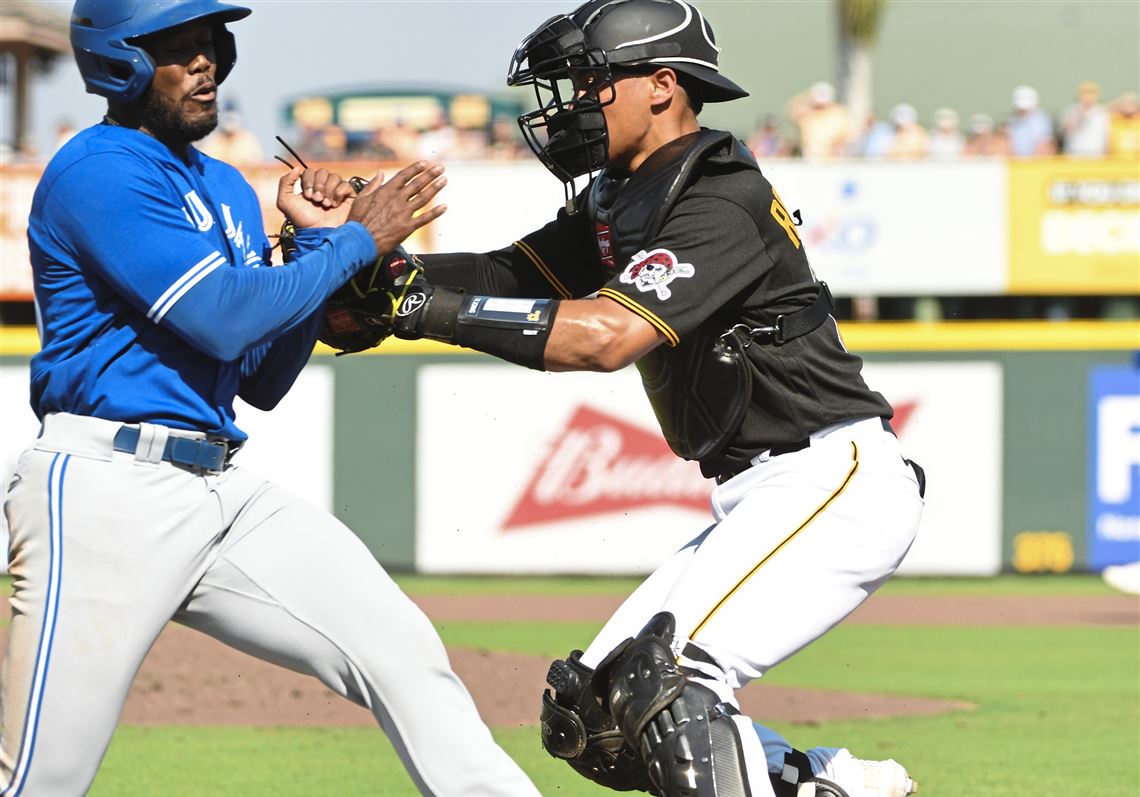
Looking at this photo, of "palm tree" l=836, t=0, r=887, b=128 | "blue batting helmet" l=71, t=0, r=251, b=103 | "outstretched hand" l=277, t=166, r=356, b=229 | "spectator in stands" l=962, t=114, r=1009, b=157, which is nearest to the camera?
"blue batting helmet" l=71, t=0, r=251, b=103

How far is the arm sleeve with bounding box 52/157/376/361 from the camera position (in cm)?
361

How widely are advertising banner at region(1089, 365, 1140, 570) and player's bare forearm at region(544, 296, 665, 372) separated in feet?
35.3

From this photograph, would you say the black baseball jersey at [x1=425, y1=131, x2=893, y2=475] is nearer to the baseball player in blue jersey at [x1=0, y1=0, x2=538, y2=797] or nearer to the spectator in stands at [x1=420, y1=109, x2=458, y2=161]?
the baseball player in blue jersey at [x1=0, y1=0, x2=538, y2=797]

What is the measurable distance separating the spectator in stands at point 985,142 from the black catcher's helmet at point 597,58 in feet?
39.1

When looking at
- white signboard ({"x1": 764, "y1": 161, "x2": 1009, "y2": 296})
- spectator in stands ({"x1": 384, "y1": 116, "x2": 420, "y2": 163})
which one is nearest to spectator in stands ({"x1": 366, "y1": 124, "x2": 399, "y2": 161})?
spectator in stands ({"x1": 384, "y1": 116, "x2": 420, "y2": 163})

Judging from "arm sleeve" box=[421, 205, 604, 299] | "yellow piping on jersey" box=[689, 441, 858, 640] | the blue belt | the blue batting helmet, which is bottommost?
"yellow piping on jersey" box=[689, 441, 858, 640]

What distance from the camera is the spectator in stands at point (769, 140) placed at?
52.5 feet

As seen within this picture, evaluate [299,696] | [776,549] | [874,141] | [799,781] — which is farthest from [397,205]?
[874,141]

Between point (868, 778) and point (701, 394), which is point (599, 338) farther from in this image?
point (868, 778)

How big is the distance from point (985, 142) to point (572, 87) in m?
12.2

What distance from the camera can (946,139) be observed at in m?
16.1

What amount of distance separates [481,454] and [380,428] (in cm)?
89

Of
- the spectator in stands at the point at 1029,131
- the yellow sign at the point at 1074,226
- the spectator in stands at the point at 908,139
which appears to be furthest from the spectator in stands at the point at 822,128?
the yellow sign at the point at 1074,226

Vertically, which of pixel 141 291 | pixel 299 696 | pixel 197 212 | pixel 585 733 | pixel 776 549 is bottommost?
pixel 299 696
